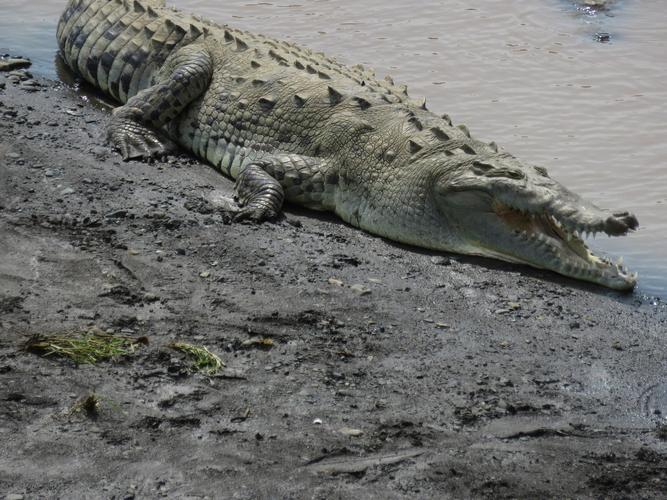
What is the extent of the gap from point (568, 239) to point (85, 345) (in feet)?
10.7

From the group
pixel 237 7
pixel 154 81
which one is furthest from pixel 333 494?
pixel 237 7

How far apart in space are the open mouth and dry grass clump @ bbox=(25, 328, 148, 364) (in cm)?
279

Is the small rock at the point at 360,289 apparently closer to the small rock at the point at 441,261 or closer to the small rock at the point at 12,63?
the small rock at the point at 441,261

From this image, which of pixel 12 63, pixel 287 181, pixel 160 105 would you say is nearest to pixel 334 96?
pixel 287 181

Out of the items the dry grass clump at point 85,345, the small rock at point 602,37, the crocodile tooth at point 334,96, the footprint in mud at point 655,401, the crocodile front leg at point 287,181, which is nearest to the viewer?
the dry grass clump at point 85,345

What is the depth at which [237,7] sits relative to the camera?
1269 centimetres

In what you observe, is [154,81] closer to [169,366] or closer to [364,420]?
[169,366]

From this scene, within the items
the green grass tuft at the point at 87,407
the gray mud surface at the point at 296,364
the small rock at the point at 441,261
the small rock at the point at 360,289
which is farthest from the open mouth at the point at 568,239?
the green grass tuft at the point at 87,407

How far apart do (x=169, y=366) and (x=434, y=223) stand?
2714 millimetres

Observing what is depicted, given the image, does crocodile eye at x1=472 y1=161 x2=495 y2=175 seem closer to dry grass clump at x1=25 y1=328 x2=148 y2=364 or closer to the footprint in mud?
the footprint in mud

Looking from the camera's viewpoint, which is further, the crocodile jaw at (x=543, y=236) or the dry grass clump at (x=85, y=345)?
the crocodile jaw at (x=543, y=236)

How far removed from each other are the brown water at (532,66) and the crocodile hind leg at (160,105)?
2185 mm

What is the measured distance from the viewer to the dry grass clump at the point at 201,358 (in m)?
5.01

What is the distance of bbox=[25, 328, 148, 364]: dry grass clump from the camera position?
494cm
